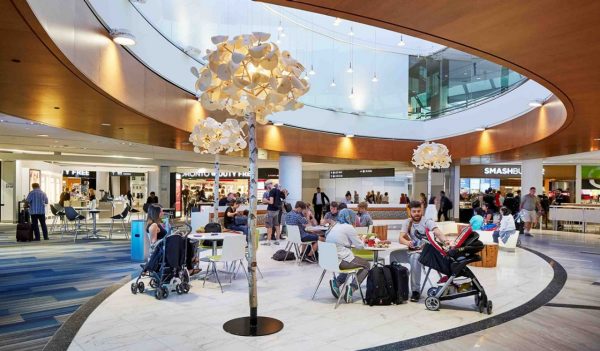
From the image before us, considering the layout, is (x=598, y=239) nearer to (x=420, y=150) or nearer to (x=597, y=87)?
(x=420, y=150)

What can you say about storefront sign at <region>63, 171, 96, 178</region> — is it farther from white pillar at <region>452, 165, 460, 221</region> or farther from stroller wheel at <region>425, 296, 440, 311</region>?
stroller wheel at <region>425, 296, 440, 311</region>

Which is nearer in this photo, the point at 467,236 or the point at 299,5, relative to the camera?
the point at 299,5

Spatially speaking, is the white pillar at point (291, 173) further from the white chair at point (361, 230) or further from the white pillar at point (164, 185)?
the white pillar at point (164, 185)

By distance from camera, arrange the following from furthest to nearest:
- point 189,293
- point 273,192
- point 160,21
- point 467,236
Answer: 1. point 273,192
2. point 160,21
3. point 189,293
4. point 467,236

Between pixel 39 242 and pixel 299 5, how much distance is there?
11.6 meters

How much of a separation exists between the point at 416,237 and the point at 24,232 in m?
11.2

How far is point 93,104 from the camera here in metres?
6.96

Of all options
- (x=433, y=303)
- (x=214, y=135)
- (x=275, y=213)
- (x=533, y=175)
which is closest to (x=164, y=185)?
(x=275, y=213)

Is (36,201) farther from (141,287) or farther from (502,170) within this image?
(502,170)

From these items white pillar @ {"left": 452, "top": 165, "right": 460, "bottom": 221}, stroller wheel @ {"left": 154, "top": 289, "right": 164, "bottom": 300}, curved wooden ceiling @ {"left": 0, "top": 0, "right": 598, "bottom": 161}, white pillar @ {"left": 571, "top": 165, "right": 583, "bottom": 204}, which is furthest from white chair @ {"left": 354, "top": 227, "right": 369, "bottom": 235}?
white pillar @ {"left": 571, "top": 165, "right": 583, "bottom": 204}

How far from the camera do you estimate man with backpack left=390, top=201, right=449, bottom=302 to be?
6086 mm

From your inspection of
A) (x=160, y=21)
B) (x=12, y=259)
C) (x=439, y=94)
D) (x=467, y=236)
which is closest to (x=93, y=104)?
(x=160, y=21)

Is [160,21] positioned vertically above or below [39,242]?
above

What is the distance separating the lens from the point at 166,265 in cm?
618
